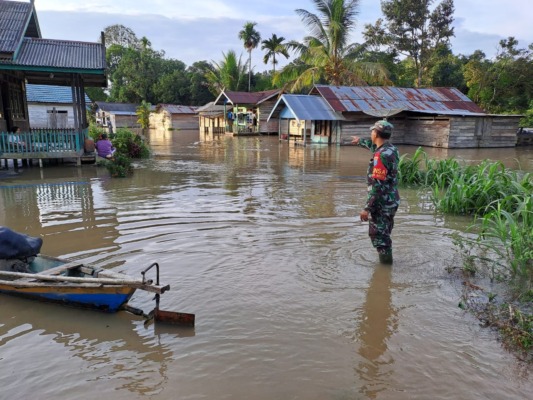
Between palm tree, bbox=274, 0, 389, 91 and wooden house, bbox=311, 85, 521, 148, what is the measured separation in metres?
1.78

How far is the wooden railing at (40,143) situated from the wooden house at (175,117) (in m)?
34.4

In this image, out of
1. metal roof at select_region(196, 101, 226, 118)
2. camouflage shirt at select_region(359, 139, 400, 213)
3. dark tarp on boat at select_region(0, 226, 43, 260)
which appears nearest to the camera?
dark tarp on boat at select_region(0, 226, 43, 260)

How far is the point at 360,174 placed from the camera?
44.0ft

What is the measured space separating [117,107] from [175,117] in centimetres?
786

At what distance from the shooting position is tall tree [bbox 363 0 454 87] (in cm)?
3281

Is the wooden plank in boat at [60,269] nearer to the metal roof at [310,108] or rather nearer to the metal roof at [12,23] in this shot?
the metal roof at [12,23]

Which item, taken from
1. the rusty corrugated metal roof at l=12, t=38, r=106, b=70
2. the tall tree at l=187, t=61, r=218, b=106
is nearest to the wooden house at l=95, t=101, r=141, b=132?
the tall tree at l=187, t=61, r=218, b=106

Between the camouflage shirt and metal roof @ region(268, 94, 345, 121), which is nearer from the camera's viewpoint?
the camouflage shirt

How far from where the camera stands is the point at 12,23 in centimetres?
1266

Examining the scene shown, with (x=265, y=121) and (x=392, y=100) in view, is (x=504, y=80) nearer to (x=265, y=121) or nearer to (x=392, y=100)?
(x=392, y=100)

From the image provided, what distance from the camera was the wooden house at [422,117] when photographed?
73.6ft

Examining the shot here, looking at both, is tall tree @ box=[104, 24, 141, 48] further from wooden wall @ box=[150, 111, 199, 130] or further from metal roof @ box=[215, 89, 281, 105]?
metal roof @ box=[215, 89, 281, 105]

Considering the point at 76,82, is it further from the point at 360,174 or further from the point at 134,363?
the point at 134,363

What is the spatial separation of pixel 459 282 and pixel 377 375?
2.14 meters
